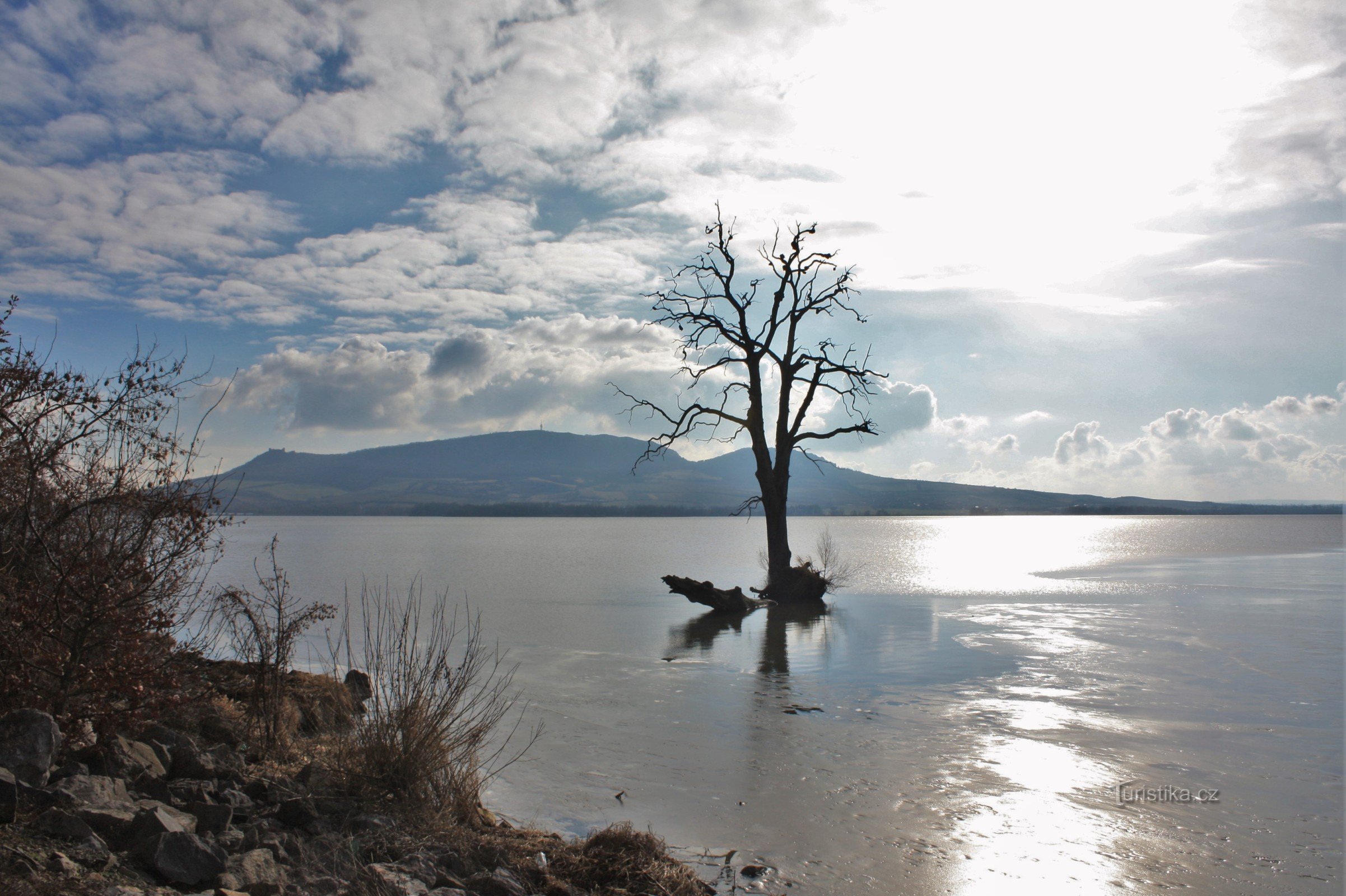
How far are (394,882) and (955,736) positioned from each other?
7171mm

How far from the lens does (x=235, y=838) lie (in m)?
5.31

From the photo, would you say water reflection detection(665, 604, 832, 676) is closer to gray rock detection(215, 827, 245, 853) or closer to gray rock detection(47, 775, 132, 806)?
gray rock detection(215, 827, 245, 853)

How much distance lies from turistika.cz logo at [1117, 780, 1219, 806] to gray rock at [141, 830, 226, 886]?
24.9 feet

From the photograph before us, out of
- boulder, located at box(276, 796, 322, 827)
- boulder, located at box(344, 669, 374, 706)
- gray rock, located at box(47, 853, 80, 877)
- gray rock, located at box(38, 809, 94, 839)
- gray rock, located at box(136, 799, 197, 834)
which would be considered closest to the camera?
gray rock, located at box(47, 853, 80, 877)

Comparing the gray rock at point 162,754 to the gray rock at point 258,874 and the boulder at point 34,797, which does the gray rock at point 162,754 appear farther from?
the gray rock at point 258,874

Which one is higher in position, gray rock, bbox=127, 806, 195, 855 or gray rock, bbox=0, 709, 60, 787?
gray rock, bbox=0, 709, 60, 787

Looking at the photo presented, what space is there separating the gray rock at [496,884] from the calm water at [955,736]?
169 cm

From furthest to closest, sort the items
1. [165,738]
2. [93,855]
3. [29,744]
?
[165,738]
[29,744]
[93,855]

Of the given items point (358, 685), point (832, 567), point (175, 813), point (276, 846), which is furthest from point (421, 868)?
point (832, 567)

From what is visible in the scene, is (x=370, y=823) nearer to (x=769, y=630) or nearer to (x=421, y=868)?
(x=421, y=868)

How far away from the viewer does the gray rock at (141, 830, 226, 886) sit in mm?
4668

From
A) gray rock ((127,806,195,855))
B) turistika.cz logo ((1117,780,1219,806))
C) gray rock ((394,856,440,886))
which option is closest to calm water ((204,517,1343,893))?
turistika.cz logo ((1117,780,1219,806))

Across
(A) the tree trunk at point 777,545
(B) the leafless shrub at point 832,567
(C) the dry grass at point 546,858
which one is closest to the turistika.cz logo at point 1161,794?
(C) the dry grass at point 546,858

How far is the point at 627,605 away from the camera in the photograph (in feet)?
83.0
